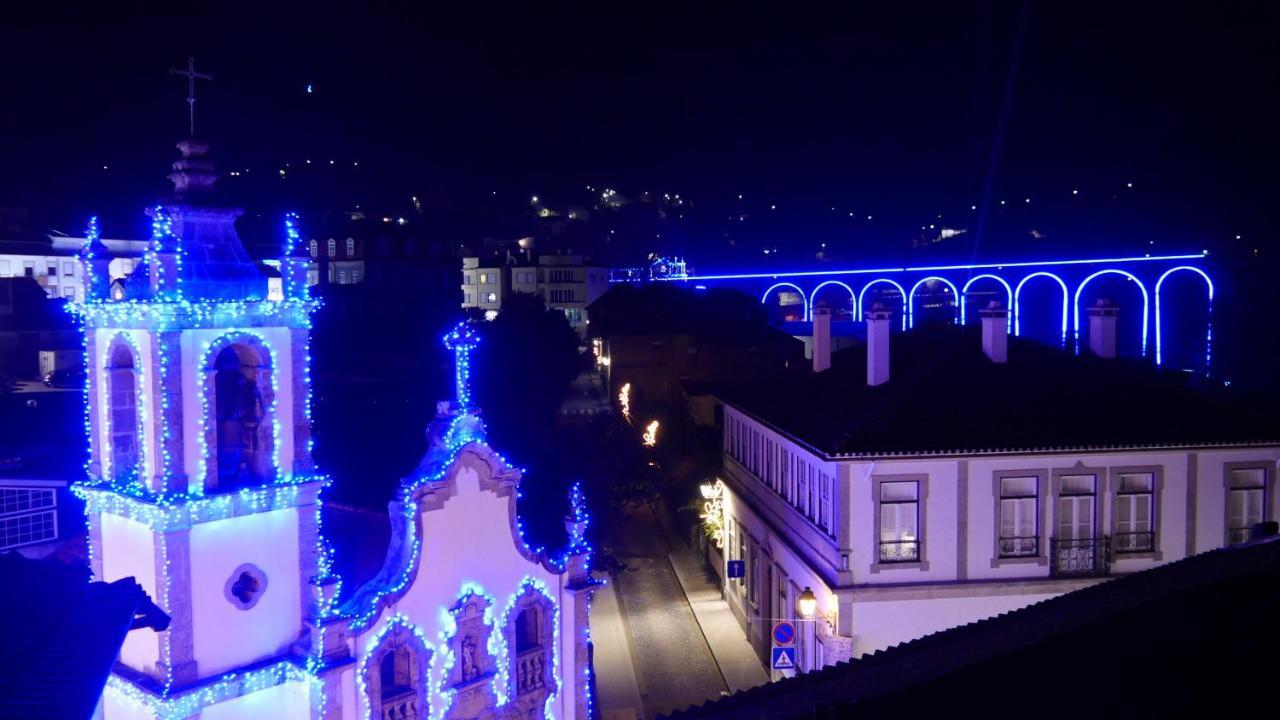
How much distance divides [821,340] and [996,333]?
22.2 feet

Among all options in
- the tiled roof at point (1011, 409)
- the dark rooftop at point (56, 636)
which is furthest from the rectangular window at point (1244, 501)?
the dark rooftop at point (56, 636)

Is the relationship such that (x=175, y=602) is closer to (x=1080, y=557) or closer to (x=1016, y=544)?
(x=1016, y=544)

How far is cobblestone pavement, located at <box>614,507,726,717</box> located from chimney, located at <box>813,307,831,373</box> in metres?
9.15

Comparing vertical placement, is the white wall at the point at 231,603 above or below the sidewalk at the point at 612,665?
above

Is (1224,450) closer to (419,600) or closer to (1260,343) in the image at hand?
(419,600)

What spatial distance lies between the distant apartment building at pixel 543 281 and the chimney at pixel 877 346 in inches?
2614

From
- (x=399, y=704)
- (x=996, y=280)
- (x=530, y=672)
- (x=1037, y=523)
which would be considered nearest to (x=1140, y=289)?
(x=996, y=280)

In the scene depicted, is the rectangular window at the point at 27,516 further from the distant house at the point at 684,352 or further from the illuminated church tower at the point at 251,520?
the distant house at the point at 684,352

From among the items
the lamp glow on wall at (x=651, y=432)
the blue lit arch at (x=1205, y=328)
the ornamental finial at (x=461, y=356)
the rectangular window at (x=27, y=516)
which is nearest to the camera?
the ornamental finial at (x=461, y=356)

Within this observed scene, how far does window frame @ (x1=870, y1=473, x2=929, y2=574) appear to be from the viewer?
2189cm

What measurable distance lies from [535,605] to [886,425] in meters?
9.89

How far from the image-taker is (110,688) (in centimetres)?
1401

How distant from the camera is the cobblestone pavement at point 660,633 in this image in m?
25.3

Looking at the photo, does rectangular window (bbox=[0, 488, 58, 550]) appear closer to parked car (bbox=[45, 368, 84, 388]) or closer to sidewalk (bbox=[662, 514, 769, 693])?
sidewalk (bbox=[662, 514, 769, 693])
